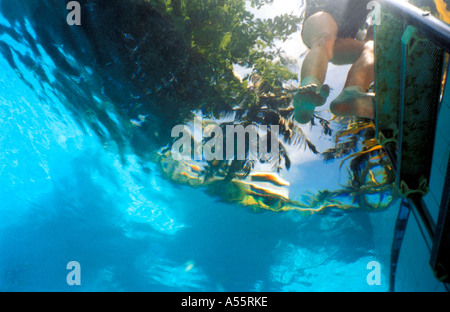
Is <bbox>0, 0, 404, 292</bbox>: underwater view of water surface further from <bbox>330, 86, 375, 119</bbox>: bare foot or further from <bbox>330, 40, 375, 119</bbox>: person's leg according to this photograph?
<bbox>330, 86, 375, 119</bbox>: bare foot

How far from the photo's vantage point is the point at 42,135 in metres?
11.4

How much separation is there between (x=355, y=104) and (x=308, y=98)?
438mm

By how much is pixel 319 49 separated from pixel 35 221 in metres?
25.9

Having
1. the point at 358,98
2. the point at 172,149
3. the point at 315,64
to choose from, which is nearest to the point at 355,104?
the point at 358,98

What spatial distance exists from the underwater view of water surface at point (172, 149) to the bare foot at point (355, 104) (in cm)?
406

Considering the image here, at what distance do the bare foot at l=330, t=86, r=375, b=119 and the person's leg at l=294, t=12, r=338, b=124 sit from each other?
0.53 feet

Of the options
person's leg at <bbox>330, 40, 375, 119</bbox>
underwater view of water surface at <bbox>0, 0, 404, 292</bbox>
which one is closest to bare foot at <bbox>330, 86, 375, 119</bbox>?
person's leg at <bbox>330, 40, 375, 119</bbox>

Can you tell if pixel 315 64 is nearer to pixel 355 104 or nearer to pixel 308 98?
→ pixel 308 98

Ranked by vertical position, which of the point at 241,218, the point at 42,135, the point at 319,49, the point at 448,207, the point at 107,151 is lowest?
the point at 448,207

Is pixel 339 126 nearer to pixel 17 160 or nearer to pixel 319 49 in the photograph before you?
pixel 319 49

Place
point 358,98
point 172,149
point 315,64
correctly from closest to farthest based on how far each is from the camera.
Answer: point 358,98 → point 315,64 → point 172,149

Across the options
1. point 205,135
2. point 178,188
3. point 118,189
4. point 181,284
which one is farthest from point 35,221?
point 205,135

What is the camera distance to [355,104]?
87.5 inches

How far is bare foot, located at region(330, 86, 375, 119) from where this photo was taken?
7.14 ft
